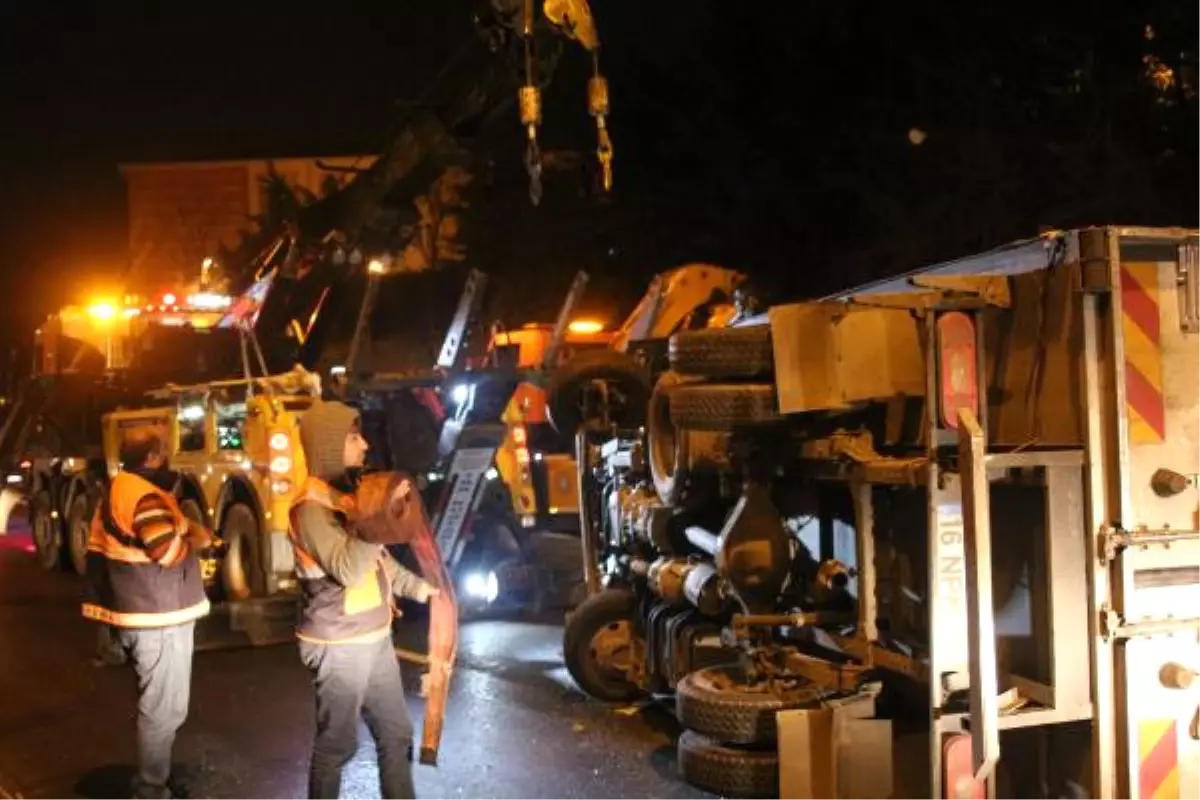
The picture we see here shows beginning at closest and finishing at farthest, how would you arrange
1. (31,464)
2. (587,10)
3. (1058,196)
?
(587,10) < (1058,196) < (31,464)

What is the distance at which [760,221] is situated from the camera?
16703 millimetres

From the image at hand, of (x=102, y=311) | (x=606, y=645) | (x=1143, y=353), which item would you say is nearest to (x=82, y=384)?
(x=102, y=311)

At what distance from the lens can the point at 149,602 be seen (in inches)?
215

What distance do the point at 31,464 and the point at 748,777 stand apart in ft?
46.1

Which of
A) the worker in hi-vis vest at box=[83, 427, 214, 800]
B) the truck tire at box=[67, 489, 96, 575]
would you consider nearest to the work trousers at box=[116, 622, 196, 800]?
the worker in hi-vis vest at box=[83, 427, 214, 800]

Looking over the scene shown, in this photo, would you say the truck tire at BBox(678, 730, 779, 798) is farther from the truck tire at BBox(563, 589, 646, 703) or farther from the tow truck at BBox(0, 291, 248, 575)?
the tow truck at BBox(0, 291, 248, 575)

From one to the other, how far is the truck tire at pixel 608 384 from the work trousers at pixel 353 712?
9.46 feet

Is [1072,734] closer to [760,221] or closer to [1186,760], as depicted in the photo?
[1186,760]

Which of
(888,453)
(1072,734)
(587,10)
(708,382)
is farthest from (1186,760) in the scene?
(587,10)

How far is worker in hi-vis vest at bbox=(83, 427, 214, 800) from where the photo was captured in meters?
5.46

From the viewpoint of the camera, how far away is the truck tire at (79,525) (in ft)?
45.1

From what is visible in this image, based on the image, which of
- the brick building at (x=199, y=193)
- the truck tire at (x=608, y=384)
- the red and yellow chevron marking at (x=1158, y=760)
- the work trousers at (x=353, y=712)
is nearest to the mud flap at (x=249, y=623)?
the truck tire at (x=608, y=384)

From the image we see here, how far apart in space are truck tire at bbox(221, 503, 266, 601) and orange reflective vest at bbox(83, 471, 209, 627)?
3.80 m

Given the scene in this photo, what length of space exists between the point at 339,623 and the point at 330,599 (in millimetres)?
94
